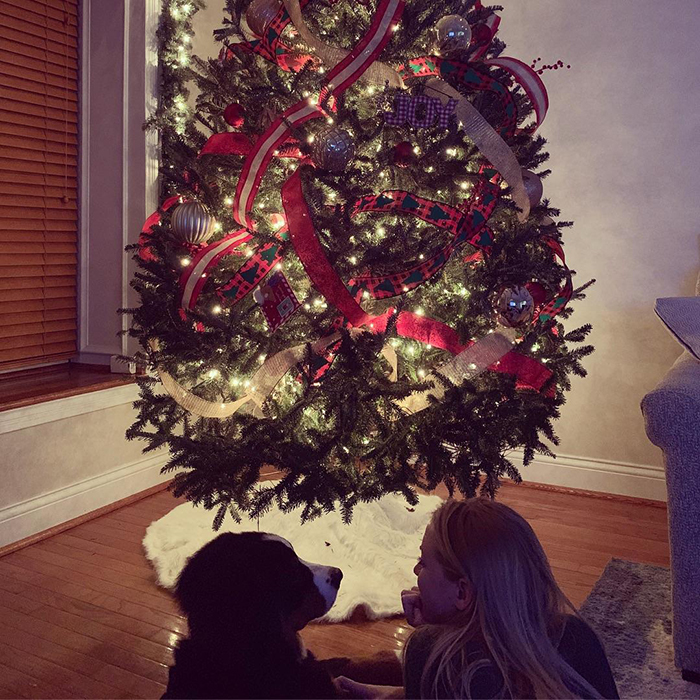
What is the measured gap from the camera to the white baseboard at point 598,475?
313 cm

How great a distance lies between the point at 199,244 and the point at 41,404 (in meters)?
1.01

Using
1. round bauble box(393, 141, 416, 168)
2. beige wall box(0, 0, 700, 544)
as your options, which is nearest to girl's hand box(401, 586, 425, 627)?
round bauble box(393, 141, 416, 168)

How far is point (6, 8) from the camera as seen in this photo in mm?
2729

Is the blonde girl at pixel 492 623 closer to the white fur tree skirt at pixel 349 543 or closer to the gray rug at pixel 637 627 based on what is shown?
the gray rug at pixel 637 627

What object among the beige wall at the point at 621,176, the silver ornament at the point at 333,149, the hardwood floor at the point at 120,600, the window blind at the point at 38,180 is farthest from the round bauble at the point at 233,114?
the beige wall at the point at 621,176

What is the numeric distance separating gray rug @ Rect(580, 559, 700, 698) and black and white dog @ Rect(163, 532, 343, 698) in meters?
0.98

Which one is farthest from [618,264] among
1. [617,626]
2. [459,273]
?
[617,626]

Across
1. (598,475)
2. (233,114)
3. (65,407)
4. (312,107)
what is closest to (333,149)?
(312,107)

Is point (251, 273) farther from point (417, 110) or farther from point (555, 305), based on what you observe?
point (555, 305)

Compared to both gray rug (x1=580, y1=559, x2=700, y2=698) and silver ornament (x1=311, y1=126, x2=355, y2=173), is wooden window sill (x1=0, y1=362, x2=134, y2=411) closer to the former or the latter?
silver ornament (x1=311, y1=126, x2=355, y2=173)

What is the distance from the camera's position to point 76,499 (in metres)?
2.74

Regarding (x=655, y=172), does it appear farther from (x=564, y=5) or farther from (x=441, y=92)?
(x=441, y=92)

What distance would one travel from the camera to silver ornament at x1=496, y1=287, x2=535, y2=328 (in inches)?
71.8

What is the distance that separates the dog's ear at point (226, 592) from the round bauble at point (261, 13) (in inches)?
57.0
